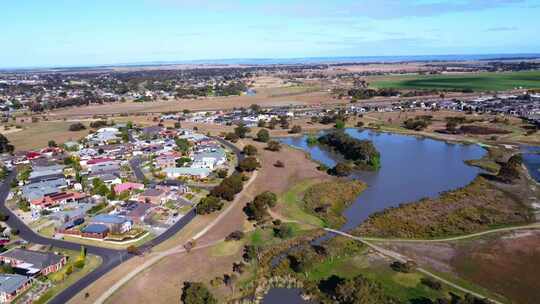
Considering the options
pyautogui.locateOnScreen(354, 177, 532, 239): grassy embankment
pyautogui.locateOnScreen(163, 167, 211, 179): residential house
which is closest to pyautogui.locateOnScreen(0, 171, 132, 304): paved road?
pyautogui.locateOnScreen(163, 167, 211, 179): residential house

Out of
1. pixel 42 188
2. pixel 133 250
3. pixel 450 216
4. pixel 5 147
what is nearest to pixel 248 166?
pixel 133 250

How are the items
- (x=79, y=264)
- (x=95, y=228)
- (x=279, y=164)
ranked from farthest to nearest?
(x=279, y=164), (x=95, y=228), (x=79, y=264)

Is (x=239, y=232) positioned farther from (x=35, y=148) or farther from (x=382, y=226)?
(x=35, y=148)

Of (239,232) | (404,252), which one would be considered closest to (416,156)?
(404,252)

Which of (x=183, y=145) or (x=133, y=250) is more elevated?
(x=183, y=145)

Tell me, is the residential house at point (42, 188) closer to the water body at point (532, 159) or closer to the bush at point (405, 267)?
the bush at point (405, 267)

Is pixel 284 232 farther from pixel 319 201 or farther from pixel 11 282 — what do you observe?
pixel 11 282

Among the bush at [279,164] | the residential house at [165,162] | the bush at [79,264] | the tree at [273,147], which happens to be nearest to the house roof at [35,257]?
the bush at [79,264]

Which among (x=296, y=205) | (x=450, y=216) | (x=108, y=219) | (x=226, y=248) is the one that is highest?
(x=108, y=219)
